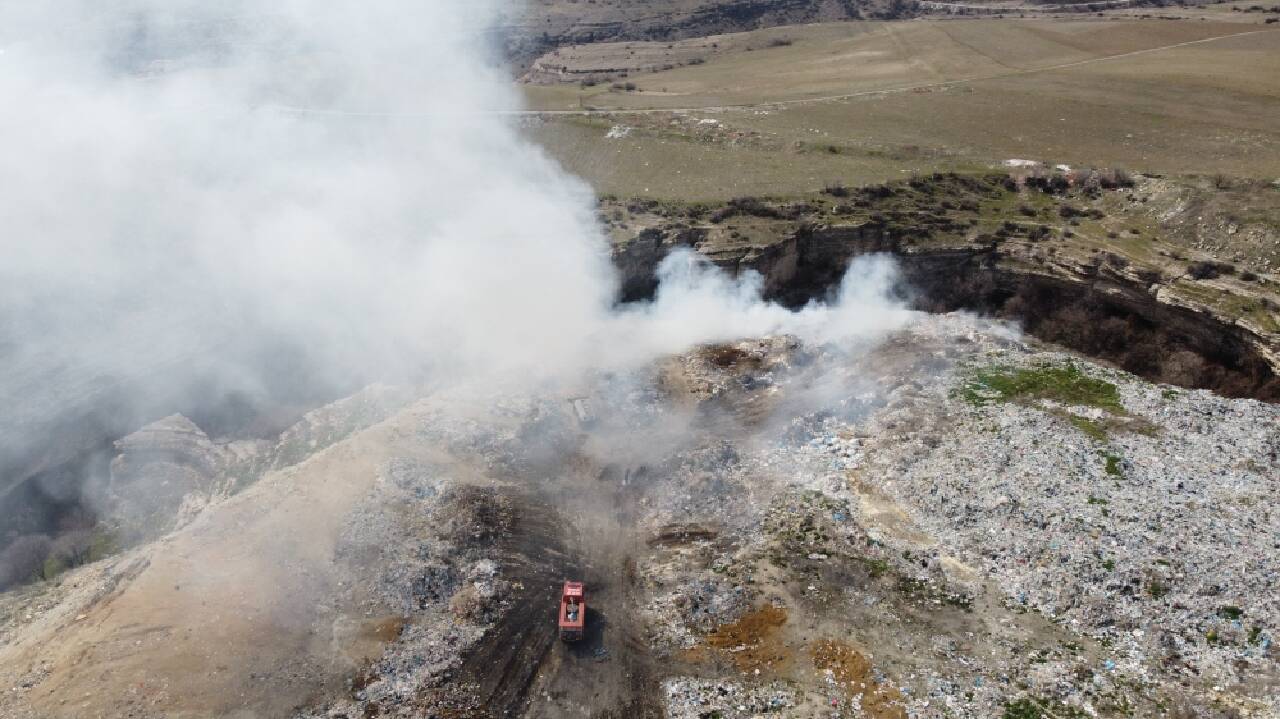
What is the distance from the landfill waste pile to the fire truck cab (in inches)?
18.9

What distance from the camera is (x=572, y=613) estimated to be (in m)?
23.1

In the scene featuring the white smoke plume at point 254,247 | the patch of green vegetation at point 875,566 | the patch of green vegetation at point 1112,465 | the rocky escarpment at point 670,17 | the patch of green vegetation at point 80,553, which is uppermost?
the rocky escarpment at point 670,17

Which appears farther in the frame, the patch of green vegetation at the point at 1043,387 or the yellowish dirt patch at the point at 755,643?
the patch of green vegetation at the point at 1043,387

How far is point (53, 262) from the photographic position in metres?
35.9

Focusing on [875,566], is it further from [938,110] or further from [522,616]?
[938,110]

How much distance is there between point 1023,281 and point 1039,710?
26.3 metres

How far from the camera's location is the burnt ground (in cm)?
2142

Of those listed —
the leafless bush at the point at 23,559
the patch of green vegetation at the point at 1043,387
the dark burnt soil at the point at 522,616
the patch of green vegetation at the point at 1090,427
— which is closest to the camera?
the dark burnt soil at the point at 522,616

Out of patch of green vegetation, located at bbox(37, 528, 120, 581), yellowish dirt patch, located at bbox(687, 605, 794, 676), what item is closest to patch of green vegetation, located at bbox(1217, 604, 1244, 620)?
yellowish dirt patch, located at bbox(687, 605, 794, 676)

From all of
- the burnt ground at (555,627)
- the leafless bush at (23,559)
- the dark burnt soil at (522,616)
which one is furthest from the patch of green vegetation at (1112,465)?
the leafless bush at (23,559)

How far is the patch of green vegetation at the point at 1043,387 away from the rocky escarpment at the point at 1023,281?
13.9ft

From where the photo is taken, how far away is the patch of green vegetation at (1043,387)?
1270 inches

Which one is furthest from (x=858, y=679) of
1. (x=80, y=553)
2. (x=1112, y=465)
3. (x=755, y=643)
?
(x=80, y=553)

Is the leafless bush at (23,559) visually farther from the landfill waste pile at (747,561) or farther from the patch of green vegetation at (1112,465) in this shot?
the patch of green vegetation at (1112,465)
